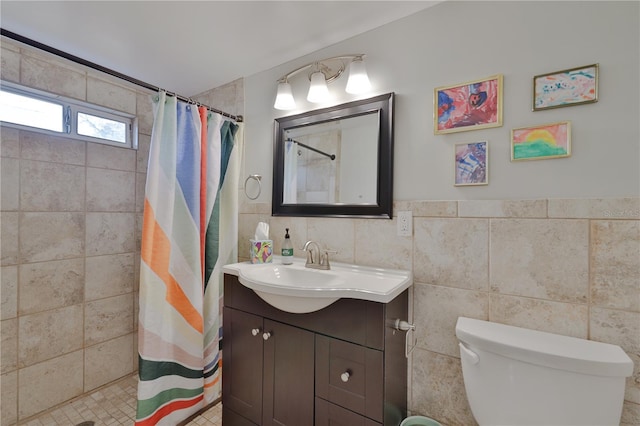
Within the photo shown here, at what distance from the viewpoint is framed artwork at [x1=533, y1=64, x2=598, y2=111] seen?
1.00m

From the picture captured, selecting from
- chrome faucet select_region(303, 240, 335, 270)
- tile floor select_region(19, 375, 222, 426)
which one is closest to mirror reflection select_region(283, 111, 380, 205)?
chrome faucet select_region(303, 240, 335, 270)

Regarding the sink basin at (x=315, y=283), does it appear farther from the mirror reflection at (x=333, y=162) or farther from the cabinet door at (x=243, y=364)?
the mirror reflection at (x=333, y=162)

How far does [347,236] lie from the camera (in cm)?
154

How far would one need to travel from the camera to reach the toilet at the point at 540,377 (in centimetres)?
84

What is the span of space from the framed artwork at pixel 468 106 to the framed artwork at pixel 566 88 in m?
0.13

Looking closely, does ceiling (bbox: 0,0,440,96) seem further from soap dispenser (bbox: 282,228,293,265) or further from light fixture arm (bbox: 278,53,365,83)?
soap dispenser (bbox: 282,228,293,265)

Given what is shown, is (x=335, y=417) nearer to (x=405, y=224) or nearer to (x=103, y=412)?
(x=405, y=224)

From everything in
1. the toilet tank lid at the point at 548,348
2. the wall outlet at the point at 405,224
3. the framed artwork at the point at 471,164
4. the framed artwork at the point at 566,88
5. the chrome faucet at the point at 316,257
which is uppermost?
the framed artwork at the point at 566,88

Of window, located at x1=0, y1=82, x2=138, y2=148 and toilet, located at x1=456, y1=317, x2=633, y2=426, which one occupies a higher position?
window, located at x1=0, y1=82, x2=138, y2=148

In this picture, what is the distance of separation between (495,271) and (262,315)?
1.06 meters

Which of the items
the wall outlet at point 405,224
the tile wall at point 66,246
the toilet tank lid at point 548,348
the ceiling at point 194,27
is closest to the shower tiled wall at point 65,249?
the tile wall at point 66,246

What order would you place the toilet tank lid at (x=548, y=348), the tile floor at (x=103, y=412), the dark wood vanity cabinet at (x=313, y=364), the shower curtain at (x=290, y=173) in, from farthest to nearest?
the shower curtain at (x=290, y=173)
the tile floor at (x=103, y=412)
the dark wood vanity cabinet at (x=313, y=364)
the toilet tank lid at (x=548, y=348)

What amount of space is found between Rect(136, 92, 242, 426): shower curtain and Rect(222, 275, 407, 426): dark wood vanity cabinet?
270 millimetres

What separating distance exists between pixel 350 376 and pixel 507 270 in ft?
2.52
